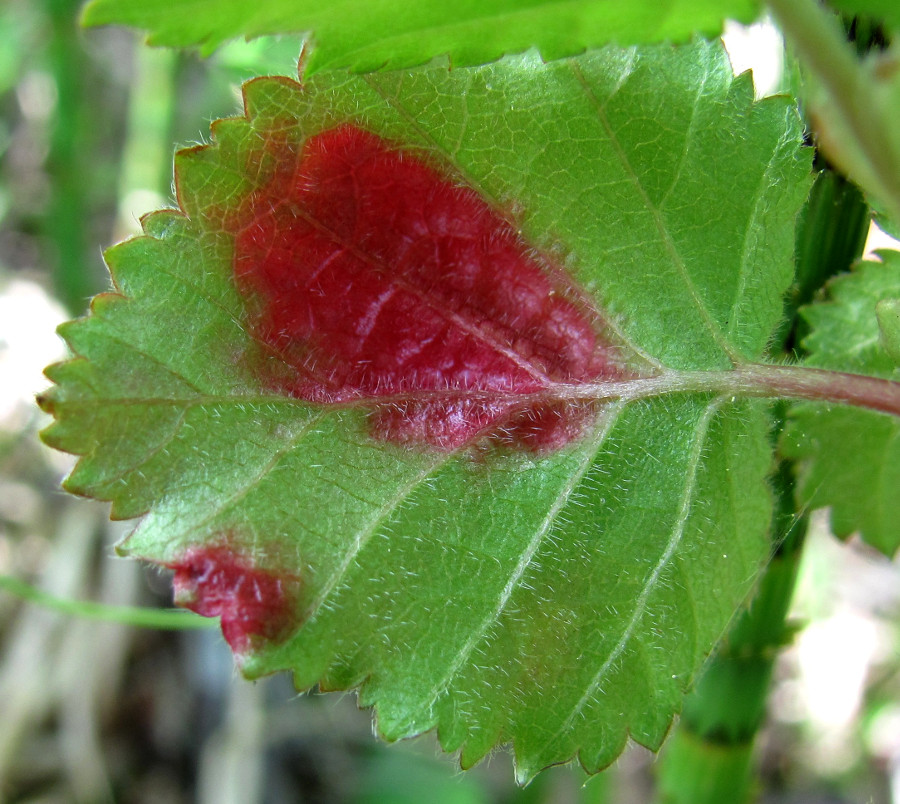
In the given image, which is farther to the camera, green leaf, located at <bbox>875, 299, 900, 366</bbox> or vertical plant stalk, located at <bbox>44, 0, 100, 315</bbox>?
vertical plant stalk, located at <bbox>44, 0, 100, 315</bbox>

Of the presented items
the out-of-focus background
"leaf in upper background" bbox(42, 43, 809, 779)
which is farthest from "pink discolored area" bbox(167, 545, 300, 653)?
the out-of-focus background

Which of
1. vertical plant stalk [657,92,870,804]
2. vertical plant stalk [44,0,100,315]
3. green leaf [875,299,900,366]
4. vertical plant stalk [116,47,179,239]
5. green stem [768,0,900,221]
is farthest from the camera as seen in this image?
vertical plant stalk [44,0,100,315]

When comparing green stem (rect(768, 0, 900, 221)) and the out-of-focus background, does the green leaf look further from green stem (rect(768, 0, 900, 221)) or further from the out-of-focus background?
the out-of-focus background

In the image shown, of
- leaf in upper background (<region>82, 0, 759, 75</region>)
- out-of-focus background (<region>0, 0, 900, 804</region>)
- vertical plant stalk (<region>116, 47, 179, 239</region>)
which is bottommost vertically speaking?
out-of-focus background (<region>0, 0, 900, 804</region>)

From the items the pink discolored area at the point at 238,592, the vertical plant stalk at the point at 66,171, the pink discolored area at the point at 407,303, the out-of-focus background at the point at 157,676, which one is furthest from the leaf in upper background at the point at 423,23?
the vertical plant stalk at the point at 66,171

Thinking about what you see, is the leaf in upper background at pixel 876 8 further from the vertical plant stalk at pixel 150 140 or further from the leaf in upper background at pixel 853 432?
the vertical plant stalk at pixel 150 140

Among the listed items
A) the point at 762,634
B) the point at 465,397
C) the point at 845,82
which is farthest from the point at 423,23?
the point at 762,634
